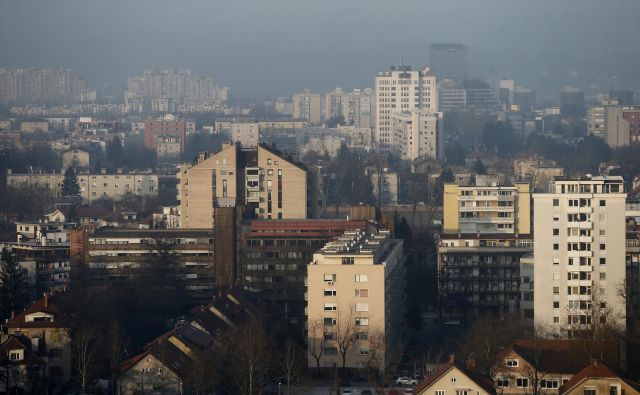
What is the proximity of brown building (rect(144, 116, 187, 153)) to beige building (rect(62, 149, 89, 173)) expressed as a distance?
9427 mm

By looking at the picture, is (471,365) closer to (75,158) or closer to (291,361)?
(291,361)

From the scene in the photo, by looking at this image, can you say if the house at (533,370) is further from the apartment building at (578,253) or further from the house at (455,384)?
the apartment building at (578,253)

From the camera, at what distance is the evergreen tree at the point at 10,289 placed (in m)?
23.9

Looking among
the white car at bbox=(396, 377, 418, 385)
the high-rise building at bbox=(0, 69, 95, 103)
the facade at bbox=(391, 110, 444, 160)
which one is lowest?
the white car at bbox=(396, 377, 418, 385)

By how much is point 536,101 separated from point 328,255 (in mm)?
90889

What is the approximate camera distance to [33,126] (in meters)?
81.6

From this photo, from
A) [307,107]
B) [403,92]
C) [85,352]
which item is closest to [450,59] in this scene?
[307,107]

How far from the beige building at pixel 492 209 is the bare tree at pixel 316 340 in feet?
27.9

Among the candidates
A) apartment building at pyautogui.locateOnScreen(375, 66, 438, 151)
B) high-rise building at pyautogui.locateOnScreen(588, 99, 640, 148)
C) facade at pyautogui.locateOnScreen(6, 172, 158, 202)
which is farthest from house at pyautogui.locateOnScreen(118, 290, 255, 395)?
apartment building at pyautogui.locateOnScreen(375, 66, 438, 151)

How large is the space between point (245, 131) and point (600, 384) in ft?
187

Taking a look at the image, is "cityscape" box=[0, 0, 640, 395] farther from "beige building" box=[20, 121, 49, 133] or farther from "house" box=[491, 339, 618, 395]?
"beige building" box=[20, 121, 49, 133]

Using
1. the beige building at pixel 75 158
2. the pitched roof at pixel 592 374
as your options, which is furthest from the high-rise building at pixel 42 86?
the pitched roof at pixel 592 374

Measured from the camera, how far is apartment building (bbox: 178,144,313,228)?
1183 inches

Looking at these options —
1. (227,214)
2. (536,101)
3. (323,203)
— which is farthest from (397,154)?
(536,101)
